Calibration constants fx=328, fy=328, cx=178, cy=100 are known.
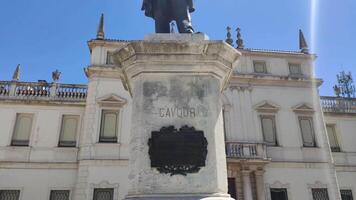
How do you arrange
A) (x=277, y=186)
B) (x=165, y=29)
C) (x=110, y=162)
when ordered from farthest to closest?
(x=277, y=186), (x=110, y=162), (x=165, y=29)

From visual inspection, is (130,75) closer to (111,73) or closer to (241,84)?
(111,73)

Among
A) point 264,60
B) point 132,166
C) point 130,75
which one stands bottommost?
point 132,166

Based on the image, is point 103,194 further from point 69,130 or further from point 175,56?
point 175,56

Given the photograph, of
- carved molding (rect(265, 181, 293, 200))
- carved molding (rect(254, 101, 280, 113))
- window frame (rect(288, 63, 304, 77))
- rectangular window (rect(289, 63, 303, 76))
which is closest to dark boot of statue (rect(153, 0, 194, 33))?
carved molding (rect(265, 181, 293, 200))

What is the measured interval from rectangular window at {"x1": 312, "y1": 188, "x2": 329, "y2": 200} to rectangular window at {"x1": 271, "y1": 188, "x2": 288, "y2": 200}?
175 centimetres

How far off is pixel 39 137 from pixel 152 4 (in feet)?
49.9

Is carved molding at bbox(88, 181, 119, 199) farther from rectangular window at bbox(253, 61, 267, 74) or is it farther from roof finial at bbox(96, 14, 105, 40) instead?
rectangular window at bbox(253, 61, 267, 74)

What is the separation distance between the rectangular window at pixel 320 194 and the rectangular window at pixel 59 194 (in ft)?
44.9

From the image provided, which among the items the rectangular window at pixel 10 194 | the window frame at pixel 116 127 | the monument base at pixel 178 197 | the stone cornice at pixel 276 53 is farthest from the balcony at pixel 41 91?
the monument base at pixel 178 197

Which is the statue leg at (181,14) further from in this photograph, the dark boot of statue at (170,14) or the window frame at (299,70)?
the window frame at (299,70)

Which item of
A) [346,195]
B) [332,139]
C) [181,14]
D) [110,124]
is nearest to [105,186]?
[110,124]

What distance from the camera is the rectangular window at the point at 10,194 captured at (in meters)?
16.9

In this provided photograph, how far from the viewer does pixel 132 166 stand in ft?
13.3

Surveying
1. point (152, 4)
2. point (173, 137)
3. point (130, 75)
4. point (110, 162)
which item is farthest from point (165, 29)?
point (110, 162)
